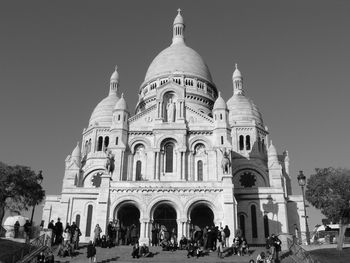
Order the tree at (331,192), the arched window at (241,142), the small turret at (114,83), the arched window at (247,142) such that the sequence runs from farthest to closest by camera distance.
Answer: the small turret at (114,83), the arched window at (241,142), the arched window at (247,142), the tree at (331,192)

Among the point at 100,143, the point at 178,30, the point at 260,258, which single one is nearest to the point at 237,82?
the point at 178,30

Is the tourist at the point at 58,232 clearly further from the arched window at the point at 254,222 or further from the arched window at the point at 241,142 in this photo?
the arched window at the point at 241,142


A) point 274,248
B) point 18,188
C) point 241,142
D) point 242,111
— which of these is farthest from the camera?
point 242,111

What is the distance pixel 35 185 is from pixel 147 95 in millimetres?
26448

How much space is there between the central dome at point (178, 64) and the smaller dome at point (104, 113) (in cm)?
685

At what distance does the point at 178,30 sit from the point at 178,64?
14.3m

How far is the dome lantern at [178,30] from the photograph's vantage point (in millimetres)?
78325

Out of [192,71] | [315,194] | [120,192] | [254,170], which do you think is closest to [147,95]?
[192,71]

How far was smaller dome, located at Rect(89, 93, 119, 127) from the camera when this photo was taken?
63.0 metres

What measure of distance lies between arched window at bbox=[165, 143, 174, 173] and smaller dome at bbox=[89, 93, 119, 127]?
16089 mm

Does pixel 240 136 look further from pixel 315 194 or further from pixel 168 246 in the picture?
pixel 168 246

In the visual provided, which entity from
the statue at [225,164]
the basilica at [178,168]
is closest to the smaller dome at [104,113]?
the basilica at [178,168]

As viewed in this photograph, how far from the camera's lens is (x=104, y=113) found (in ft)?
210

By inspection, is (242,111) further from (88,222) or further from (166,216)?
(88,222)
